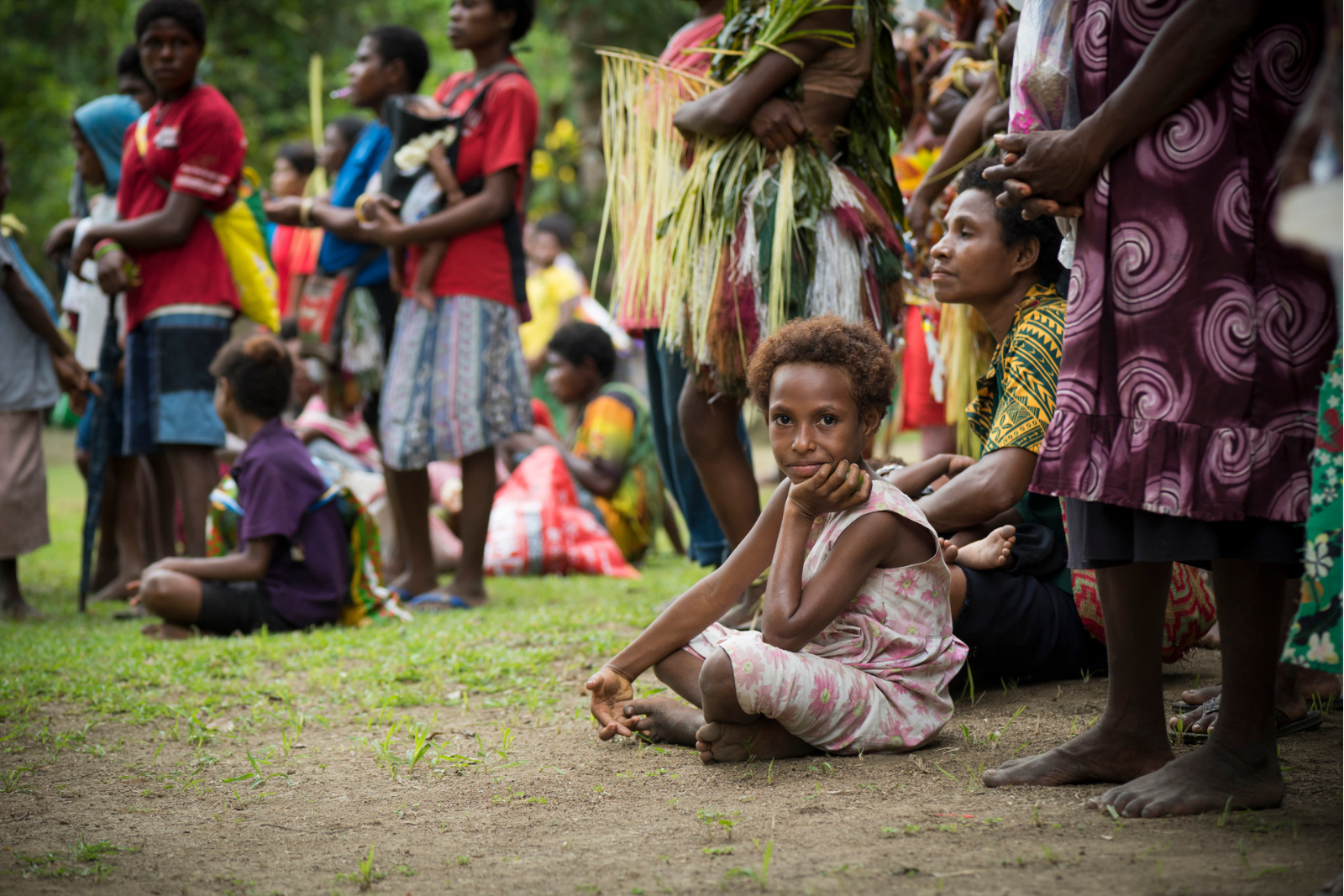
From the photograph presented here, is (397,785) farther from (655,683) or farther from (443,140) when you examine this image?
(443,140)

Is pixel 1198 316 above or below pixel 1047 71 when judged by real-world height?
below

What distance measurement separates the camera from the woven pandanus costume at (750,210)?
11.8ft

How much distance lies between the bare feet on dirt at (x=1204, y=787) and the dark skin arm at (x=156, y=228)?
4.42 metres

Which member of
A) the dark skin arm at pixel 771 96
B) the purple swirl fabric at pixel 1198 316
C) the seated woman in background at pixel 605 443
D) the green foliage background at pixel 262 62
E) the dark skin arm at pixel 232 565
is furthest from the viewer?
the green foliage background at pixel 262 62

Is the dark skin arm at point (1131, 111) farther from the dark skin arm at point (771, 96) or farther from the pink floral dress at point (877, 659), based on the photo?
the dark skin arm at point (771, 96)

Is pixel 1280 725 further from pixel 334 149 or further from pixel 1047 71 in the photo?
pixel 334 149

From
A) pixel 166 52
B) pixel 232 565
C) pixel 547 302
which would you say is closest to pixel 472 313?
pixel 232 565

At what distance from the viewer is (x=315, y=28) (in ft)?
52.8

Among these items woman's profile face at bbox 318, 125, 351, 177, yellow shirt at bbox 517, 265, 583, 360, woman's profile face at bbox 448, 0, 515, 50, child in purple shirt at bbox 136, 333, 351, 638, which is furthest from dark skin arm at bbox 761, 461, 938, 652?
yellow shirt at bbox 517, 265, 583, 360

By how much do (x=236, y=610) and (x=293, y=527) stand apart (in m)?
0.39

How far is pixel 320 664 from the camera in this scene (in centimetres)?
394

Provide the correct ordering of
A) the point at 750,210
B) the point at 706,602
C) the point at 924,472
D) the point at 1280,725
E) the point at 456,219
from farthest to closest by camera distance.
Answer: the point at 456,219, the point at 750,210, the point at 924,472, the point at 706,602, the point at 1280,725

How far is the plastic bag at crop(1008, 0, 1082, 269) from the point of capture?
230 cm

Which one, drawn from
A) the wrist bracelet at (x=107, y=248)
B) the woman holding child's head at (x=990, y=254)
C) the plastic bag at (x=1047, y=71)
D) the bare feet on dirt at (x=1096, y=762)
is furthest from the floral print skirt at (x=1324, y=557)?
the wrist bracelet at (x=107, y=248)
